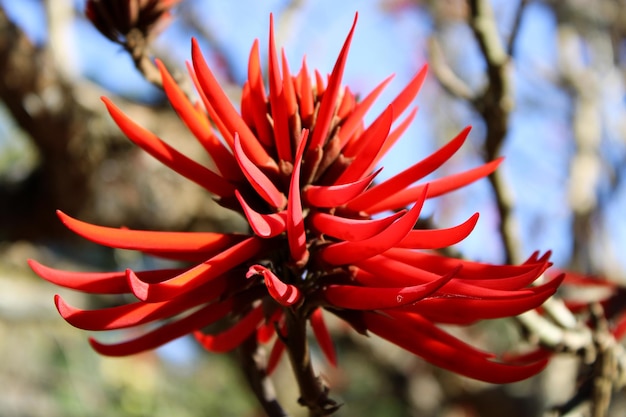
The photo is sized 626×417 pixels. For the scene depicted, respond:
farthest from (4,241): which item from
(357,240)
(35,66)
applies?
(357,240)

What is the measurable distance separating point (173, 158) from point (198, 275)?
0.14m

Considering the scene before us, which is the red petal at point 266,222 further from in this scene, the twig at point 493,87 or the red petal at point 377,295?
the twig at point 493,87

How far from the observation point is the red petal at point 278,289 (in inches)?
19.1

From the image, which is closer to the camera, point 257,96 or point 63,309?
point 63,309

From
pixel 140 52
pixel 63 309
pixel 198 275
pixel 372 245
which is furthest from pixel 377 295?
pixel 140 52

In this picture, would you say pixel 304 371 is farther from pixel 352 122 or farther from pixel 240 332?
pixel 352 122

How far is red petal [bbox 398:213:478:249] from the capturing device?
1.62ft

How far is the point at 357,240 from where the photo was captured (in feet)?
1.68

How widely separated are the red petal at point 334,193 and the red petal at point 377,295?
0.08m

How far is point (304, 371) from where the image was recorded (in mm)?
588

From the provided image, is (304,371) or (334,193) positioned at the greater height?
(334,193)

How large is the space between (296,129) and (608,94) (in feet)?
7.63

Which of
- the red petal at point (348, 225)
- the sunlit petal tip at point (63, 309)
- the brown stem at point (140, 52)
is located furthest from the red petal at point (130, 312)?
the brown stem at point (140, 52)

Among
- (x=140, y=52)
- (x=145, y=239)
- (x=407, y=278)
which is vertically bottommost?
(x=407, y=278)
